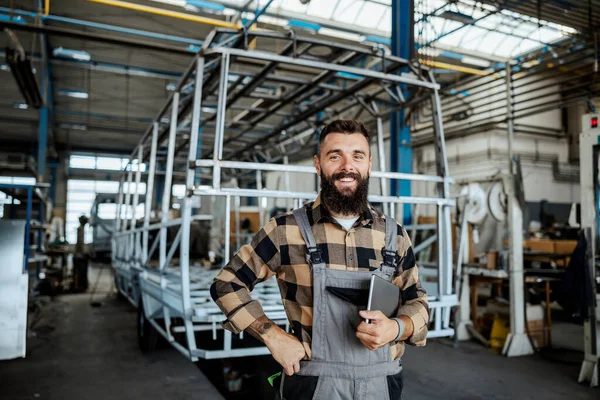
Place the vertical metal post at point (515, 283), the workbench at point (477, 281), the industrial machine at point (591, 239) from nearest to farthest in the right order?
the industrial machine at point (591, 239) → the vertical metal post at point (515, 283) → the workbench at point (477, 281)

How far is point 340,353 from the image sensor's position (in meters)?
1.47

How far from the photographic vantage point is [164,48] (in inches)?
226

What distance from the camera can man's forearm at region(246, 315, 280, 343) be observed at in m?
1.49

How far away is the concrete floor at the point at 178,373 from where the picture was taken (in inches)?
161

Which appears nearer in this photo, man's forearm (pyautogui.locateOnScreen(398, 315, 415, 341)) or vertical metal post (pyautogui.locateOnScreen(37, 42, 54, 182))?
man's forearm (pyautogui.locateOnScreen(398, 315, 415, 341))

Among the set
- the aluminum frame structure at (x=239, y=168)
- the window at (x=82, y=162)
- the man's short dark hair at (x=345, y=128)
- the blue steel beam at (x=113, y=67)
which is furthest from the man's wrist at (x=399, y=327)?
the window at (x=82, y=162)

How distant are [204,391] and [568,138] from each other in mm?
16817

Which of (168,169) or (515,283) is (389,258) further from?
(515,283)

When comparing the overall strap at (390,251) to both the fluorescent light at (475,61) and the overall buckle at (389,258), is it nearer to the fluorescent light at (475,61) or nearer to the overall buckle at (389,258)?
the overall buckle at (389,258)

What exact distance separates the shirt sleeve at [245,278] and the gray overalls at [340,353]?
0.19m

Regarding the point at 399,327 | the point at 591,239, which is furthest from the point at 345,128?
the point at 591,239

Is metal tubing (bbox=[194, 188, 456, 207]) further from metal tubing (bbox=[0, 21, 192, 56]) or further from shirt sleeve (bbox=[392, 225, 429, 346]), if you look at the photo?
metal tubing (bbox=[0, 21, 192, 56])

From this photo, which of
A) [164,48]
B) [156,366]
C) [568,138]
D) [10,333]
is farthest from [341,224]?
[568,138]

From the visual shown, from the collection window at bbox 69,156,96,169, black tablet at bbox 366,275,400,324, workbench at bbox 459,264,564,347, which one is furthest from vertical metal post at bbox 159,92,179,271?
window at bbox 69,156,96,169
